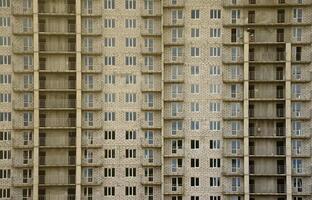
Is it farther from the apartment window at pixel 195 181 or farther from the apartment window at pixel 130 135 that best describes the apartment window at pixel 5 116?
the apartment window at pixel 195 181

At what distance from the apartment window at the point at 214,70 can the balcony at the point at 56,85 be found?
17.4 meters

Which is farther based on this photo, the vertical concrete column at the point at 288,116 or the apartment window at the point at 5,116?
the apartment window at the point at 5,116

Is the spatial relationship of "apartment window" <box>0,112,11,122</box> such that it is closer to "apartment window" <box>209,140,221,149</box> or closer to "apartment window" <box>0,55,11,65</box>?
"apartment window" <box>0,55,11,65</box>

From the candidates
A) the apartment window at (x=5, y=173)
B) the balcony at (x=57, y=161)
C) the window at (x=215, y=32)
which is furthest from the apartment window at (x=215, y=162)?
the apartment window at (x=5, y=173)

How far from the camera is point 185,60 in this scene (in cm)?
7050

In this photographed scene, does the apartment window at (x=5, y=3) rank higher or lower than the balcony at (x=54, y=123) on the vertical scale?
higher

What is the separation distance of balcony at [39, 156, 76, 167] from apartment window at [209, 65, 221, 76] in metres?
20.3

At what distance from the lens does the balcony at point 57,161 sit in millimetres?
69062

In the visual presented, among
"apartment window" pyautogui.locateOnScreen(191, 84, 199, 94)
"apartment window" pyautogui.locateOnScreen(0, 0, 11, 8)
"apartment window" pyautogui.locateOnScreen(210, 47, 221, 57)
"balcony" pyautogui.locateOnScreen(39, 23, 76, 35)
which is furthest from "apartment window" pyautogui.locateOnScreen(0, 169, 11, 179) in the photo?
"apartment window" pyautogui.locateOnScreen(210, 47, 221, 57)

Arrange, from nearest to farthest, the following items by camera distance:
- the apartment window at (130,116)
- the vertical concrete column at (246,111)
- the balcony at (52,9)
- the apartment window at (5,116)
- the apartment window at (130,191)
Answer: the vertical concrete column at (246,111) → the apartment window at (5,116) → the apartment window at (130,191) → the balcony at (52,9) → the apartment window at (130,116)

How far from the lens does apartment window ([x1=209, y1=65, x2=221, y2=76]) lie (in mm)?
70562

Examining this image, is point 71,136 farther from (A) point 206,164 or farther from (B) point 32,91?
(A) point 206,164

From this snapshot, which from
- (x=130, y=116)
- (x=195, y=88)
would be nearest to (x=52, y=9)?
(x=130, y=116)

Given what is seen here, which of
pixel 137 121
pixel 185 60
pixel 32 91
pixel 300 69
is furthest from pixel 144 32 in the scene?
pixel 300 69
